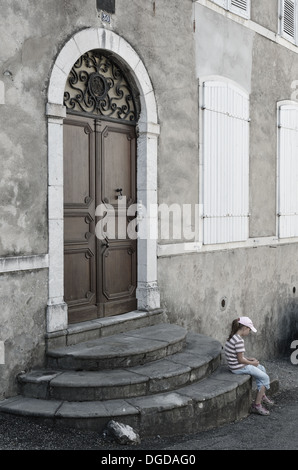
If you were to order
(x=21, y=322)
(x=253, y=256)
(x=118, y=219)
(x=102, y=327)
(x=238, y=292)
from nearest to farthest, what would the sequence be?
1. (x=21, y=322)
2. (x=102, y=327)
3. (x=118, y=219)
4. (x=238, y=292)
5. (x=253, y=256)

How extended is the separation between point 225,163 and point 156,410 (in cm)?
407

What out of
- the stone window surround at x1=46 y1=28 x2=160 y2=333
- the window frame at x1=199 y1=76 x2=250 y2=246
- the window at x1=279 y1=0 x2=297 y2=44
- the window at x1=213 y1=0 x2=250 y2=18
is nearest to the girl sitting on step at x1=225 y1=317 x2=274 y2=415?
the stone window surround at x1=46 y1=28 x2=160 y2=333

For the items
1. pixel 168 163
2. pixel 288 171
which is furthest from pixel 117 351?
pixel 288 171

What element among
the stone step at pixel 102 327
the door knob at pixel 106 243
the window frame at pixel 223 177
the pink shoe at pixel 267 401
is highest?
the window frame at pixel 223 177

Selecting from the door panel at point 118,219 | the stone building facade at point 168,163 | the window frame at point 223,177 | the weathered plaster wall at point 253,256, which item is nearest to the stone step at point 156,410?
the stone building facade at point 168,163

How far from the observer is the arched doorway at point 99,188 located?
5734 mm

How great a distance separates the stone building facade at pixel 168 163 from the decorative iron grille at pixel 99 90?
0.11ft

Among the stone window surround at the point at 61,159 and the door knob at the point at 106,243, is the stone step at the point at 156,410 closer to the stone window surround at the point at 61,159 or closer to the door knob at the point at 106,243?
the stone window surround at the point at 61,159

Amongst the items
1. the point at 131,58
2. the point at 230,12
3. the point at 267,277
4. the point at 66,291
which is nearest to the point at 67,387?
the point at 66,291

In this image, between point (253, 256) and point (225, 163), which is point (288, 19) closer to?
point (225, 163)

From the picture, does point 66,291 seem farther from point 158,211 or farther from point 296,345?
point 296,345

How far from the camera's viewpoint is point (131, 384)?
4.76 meters

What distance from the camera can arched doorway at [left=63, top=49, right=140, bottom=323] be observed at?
18.8ft

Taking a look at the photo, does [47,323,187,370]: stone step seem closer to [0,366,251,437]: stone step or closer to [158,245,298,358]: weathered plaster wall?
[0,366,251,437]: stone step
